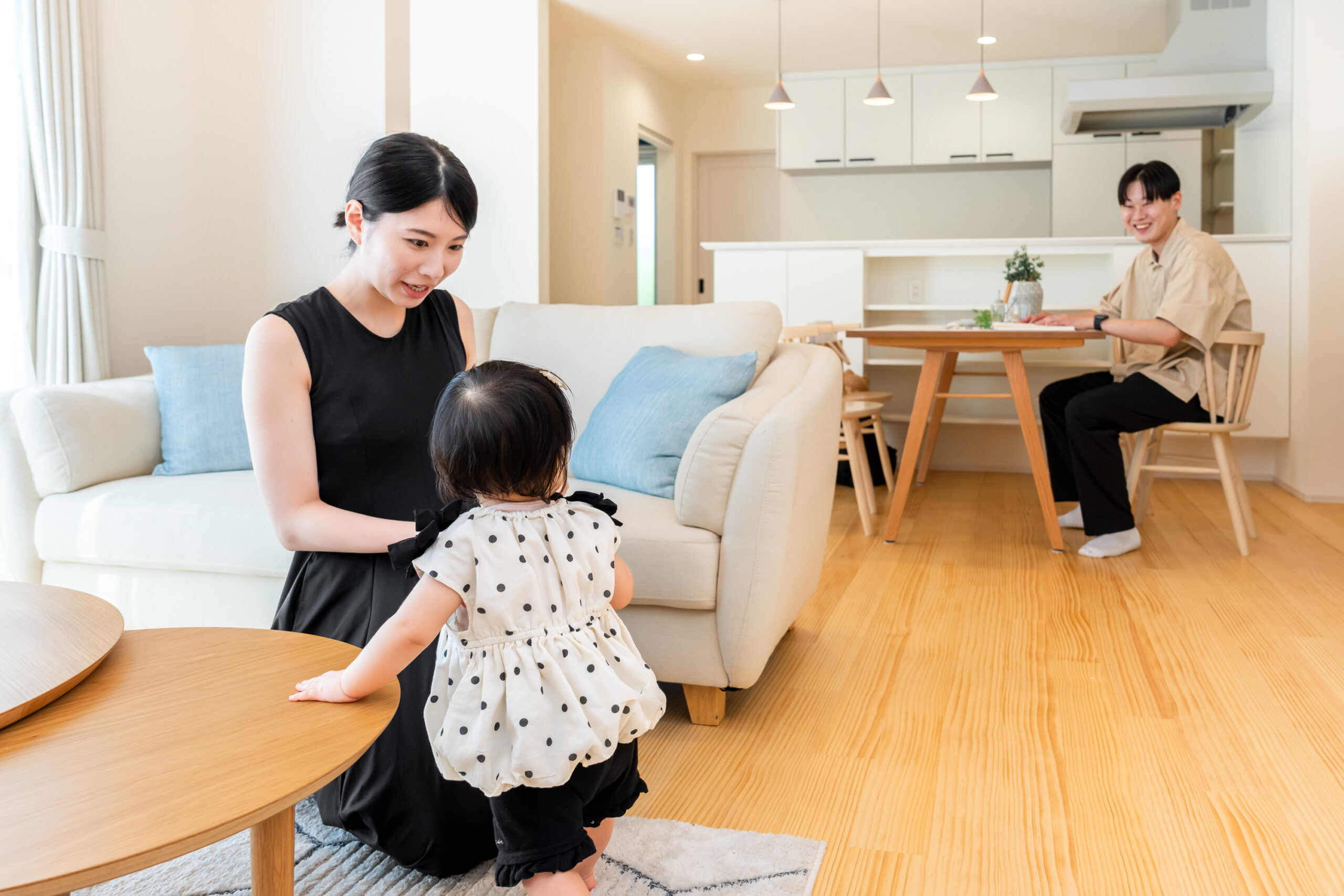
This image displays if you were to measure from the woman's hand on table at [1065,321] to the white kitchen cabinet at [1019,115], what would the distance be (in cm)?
365

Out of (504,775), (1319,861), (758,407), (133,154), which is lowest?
(1319,861)

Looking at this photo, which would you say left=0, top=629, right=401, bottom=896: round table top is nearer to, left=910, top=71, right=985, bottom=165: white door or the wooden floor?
the wooden floor

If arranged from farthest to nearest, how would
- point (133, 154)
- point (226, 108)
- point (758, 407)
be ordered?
point (226, 108) < point (133, 154) < point (758, 407)

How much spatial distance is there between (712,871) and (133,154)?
3050 millimetres

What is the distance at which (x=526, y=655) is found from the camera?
3.57ft

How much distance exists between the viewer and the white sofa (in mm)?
1875

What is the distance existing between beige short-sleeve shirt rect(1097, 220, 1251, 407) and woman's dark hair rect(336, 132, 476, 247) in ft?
9.05

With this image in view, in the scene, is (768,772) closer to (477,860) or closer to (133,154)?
(477,860)

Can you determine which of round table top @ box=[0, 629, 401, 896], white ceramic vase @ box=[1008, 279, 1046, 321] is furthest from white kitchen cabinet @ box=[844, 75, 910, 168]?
round table top @ box=[0, 629, 401, 896]

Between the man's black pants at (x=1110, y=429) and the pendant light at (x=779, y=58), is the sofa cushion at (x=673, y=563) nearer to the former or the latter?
the man's black pants at (x=1110, y=429)

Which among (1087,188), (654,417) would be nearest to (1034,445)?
(654,417)

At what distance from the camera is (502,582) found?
1.06 meters

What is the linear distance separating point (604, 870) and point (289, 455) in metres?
0.75

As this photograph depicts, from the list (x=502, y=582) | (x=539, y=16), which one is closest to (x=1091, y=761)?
(x=502, y=582)
